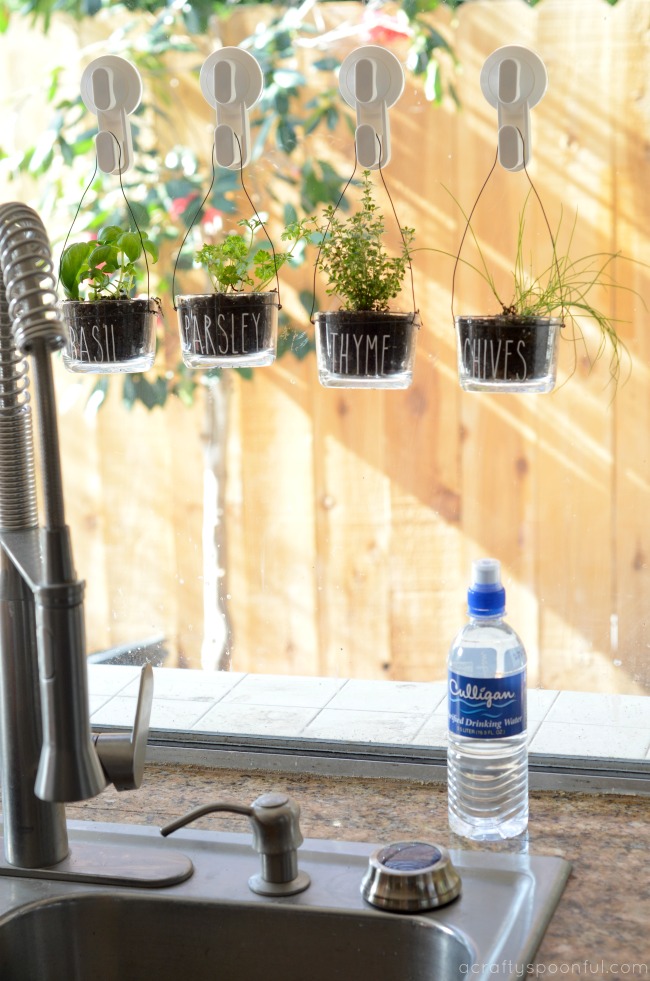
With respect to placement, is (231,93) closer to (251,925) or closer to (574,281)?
(574,281)

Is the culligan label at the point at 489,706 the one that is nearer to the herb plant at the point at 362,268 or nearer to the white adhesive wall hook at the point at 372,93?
the herb plant at the point at 362,268

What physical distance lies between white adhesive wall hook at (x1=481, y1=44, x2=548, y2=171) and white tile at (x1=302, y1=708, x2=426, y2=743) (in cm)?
64

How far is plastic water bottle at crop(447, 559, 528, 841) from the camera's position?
112 cm

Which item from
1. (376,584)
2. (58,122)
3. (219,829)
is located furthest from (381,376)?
(58,122)

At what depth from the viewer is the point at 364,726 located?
1387mm

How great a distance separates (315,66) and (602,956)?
1000 mm

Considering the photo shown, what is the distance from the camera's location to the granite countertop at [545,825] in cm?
94

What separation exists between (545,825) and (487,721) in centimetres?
14

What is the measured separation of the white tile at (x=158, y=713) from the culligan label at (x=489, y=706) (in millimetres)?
424

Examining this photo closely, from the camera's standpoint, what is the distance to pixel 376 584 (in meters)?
1.45

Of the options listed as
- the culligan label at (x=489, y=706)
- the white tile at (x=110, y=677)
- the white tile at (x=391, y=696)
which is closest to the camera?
the culligan label at (x=489, y=706)

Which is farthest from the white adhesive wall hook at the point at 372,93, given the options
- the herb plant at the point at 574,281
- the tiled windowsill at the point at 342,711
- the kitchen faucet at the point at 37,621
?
the tiled windowsill at the point at 342,711

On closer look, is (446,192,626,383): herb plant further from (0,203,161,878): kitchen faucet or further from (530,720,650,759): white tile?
(0,203,161,878): kitchen faucet

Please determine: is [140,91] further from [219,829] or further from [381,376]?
[219,829]
